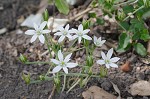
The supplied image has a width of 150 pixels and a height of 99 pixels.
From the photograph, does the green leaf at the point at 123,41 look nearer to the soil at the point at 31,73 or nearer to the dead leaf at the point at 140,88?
the soil at the point at 31,73

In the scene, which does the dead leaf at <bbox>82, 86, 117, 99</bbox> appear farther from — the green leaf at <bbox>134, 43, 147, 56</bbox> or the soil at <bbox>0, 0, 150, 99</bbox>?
the green leaf at <bbox>134, 43, 147, 56</bbox>

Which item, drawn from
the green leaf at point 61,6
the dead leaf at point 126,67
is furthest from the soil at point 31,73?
the green leaf at point 61,6

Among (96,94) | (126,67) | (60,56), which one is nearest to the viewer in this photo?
(60,56)

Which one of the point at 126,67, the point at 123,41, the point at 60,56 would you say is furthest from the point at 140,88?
the point at 60,56

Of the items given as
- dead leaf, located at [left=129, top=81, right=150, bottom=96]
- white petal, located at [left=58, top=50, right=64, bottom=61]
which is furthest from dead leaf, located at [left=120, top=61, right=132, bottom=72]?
white petal, located at [left=58, top=50, right=64, bottom=61]

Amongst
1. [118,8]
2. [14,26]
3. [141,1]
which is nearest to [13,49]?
[14,26]

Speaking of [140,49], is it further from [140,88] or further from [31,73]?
[31,73]

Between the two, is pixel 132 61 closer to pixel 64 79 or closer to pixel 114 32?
pixel 114 32
